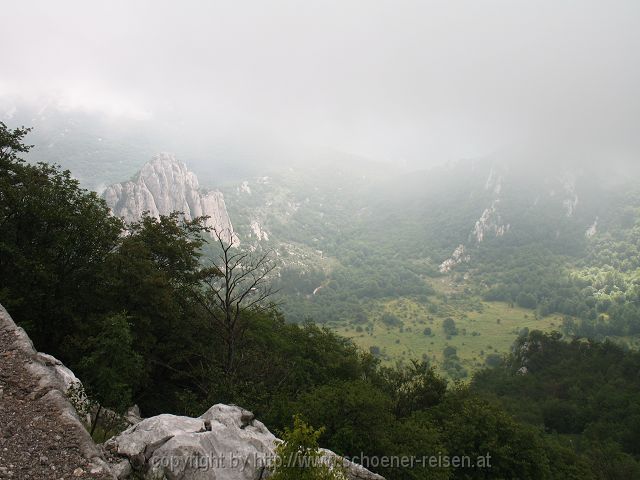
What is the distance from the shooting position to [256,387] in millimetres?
21656

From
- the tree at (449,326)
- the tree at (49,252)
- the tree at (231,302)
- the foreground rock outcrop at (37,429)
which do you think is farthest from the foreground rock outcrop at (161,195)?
the foreground rock outcrop at (37,429)

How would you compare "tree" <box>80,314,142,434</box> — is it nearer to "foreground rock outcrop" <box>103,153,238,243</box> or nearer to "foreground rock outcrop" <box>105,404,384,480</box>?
"foreground rock outcrop" <box>105,404,384,480</box>

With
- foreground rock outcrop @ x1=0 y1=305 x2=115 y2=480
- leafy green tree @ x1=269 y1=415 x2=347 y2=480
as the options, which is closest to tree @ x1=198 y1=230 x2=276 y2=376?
foreground rock outcrop @ x1=0 y1=305 x2=115 y2=480

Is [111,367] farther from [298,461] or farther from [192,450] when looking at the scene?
[298,461]

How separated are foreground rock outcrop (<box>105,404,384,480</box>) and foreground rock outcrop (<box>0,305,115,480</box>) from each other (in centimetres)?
175

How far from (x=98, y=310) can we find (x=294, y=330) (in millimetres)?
20415

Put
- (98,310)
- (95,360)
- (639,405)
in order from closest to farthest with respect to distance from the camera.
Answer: (95,360)
(98,310)
(639,405)

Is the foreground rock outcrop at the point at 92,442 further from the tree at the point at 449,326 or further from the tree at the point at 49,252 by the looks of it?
the tree at the point at 449,326

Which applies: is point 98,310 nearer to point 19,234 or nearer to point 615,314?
point 19,234

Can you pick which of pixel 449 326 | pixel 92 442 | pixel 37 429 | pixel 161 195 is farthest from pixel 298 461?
pixel 161 195

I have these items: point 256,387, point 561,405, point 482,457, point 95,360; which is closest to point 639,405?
point 561,405

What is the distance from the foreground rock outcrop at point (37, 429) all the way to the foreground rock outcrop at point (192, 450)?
1.75 m

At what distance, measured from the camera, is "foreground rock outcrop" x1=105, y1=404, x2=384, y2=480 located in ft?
37.9

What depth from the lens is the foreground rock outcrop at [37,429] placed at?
884 centimetres
